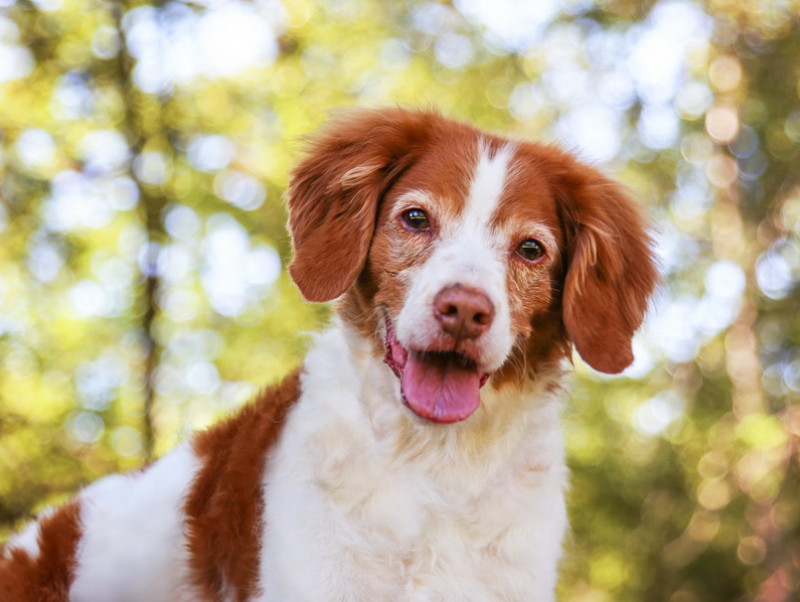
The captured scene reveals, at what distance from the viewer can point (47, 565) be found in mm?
2822

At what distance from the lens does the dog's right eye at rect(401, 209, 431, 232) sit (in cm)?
255

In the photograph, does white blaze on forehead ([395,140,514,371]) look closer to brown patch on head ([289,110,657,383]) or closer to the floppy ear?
brown patch on head ([289,110,657,383])

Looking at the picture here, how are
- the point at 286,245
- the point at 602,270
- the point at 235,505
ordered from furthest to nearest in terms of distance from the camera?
the point at 286,245 < the point at 602,270 < the point at 235,505

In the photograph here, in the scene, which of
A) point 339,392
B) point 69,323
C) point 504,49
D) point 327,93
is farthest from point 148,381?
point 339,392

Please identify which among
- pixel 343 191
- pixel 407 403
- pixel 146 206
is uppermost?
pixel 343 191

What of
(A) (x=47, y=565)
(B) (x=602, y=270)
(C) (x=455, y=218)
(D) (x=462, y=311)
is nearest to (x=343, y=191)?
(C) (x=455, y=218)

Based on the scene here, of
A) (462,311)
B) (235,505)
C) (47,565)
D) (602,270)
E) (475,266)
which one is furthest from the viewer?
(47,565)

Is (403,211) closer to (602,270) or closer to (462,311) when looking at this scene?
(462,311)

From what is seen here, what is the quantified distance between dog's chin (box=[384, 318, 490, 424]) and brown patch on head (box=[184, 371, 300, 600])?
0.49 meters

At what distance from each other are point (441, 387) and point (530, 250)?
1.69ft

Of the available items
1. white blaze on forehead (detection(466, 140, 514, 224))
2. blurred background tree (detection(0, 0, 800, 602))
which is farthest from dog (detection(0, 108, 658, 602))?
blurred background tree (detection(0, 0, 800, 602))

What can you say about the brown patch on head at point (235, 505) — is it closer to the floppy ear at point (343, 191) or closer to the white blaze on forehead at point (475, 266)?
the floppy ear at point (343, 191)

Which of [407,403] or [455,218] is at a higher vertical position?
[455,218]

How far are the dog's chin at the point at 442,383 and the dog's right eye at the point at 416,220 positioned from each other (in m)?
0.35
